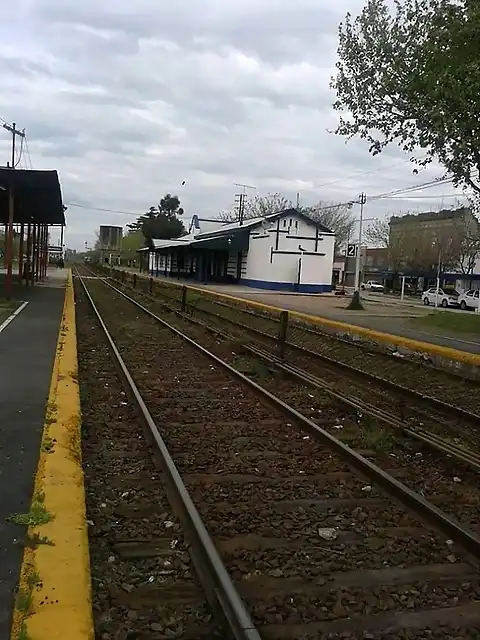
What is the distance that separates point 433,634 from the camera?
3080 millimetres

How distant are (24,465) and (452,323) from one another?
2002 cm

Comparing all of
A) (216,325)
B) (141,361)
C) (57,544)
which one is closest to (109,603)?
(57,544)

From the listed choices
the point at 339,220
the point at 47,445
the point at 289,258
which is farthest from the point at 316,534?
the point at 339,220

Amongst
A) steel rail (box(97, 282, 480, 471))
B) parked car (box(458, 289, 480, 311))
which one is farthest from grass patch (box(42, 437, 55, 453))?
parked car (box(458, 289, 480, 311))

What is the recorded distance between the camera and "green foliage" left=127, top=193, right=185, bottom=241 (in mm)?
102562

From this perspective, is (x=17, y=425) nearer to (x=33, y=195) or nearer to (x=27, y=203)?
(x=33, y=195)

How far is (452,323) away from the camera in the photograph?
23.0 meters

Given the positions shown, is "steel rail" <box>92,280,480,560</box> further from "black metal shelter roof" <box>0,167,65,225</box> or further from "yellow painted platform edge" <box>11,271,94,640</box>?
"black metal shelter roof" <box>0,167,65,225</box>

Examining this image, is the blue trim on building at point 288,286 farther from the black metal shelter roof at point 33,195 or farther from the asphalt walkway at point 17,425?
the asphalt walkway at point 17,425

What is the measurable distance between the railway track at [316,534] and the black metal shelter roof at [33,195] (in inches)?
606

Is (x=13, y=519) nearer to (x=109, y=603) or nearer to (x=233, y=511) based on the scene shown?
(x=109, y=603)

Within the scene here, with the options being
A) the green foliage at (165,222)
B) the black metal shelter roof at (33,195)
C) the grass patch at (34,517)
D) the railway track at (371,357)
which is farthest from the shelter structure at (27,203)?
the green foliage at (165,222)

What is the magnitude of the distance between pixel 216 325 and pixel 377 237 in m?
69.2

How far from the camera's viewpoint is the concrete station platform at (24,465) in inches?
122
